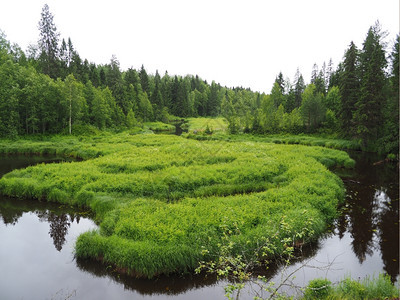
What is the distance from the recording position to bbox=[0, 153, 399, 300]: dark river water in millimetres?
9938

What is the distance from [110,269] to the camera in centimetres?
1096

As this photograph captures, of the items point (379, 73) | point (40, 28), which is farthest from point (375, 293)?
point (40, 28)

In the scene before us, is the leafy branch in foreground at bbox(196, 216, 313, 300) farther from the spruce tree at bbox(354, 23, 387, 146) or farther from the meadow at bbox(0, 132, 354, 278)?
the spruce tree at bbox(354, 23, 387, 146)

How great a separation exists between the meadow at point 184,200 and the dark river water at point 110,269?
664 millimetres

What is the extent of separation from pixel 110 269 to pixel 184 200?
20.0ft

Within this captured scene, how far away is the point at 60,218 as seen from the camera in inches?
634

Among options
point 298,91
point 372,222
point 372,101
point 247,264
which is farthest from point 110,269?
point 298,91

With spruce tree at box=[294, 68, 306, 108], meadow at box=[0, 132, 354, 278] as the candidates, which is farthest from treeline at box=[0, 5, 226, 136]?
spruce tree at box=[294, 68, 306, 108]

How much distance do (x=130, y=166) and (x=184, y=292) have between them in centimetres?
1464

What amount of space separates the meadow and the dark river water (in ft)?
A: 2.18

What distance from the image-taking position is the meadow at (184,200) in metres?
11.0

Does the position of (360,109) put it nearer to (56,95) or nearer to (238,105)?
(238,105)

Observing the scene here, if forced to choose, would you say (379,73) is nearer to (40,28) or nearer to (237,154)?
(237,154)

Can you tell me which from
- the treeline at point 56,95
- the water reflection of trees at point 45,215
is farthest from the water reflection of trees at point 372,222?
the treeline at point 56,95
